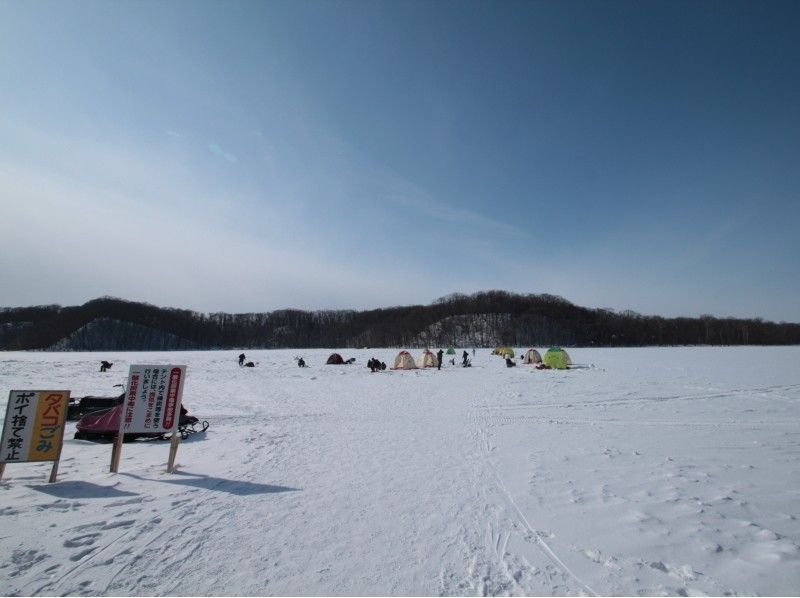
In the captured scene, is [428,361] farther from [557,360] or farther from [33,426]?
[33,426]

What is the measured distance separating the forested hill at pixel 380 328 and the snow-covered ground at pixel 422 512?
8929 cm

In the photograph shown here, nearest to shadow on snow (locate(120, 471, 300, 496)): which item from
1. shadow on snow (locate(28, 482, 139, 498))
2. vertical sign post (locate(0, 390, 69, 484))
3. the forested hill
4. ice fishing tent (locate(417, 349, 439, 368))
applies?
shadow on snow (locate(28, 482, 139, 498))

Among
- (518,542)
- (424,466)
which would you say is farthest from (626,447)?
(518,542)

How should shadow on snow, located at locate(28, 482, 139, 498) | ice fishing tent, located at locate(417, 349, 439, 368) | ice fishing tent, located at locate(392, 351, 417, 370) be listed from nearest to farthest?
shadow on snow, located at locate(28, 482, 139, 498), ice fishing tent, located at locate(392, 351, 417, 370), ice fishing tent, located at locate(417, 349, 439, 368)

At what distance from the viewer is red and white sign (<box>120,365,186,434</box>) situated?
6.06 meters

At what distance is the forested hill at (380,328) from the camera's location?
3875 inches

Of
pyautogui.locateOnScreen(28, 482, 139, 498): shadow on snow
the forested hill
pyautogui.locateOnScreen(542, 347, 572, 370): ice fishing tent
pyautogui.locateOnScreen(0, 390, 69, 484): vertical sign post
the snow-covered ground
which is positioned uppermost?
the forested hill

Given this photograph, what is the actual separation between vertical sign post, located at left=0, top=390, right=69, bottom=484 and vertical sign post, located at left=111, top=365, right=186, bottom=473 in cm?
75

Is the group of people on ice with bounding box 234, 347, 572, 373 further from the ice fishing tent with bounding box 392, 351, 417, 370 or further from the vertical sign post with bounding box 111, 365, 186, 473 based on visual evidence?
the vertical sign post with bounding box 111, 365, 186, 473

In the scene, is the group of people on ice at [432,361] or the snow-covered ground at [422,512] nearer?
the snow-covered ground at [422,512]

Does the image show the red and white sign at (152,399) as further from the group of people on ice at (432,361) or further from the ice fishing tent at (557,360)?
the ice fishing tent at (557,360)

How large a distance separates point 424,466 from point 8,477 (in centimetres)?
637

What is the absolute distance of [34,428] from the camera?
548 centimetres

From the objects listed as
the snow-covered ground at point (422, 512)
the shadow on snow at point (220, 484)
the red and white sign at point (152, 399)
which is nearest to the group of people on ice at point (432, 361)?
the snow-covered ground at point (422, 512)
